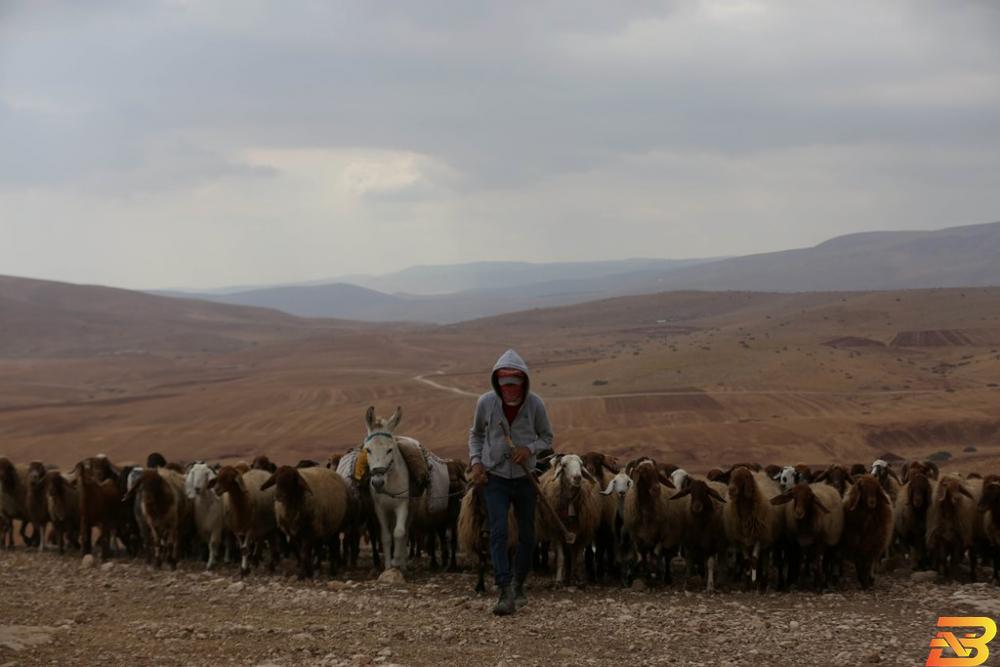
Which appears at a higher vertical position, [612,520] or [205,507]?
[205,507]

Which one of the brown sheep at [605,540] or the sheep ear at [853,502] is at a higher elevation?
the sheep ear at [853,502]

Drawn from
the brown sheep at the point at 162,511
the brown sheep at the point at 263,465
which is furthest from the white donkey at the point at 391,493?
the brown sheep at the point at 263,465

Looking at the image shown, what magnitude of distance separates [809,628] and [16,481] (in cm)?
1265

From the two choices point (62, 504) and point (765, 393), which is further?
point (765, 393)

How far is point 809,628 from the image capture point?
30.9 ft

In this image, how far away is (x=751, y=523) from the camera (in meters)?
12.1

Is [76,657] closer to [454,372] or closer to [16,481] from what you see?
[16,481]

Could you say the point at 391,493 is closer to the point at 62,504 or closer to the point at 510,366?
the point at 510,366

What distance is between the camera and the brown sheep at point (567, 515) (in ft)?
39.1

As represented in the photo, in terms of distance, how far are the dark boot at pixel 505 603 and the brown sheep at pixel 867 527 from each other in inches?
171

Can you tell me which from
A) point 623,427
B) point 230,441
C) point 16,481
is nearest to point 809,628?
point 16,481

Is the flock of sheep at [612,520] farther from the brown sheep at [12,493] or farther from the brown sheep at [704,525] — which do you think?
the brown sheep at [12,493]

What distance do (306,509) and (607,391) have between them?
3742 cm

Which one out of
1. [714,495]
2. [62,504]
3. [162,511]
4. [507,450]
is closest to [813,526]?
Result: [714,495]
